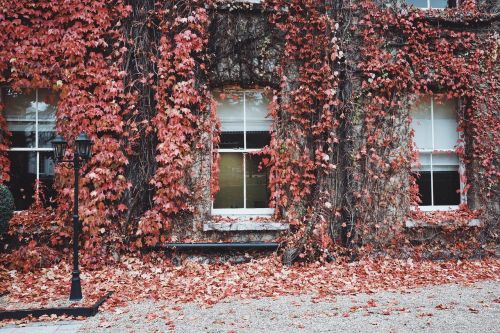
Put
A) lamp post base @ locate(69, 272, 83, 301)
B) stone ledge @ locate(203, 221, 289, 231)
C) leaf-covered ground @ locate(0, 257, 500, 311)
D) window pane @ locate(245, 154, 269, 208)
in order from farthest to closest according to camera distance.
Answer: window pane @ locate(245, 154, 269, 208) < stone ledge @ locate(203, 221, 289, 231) < leaf-covered ground @ locate(0, 257, 500, 311) < lamp post base @ locate(69, 272, 83, 301)

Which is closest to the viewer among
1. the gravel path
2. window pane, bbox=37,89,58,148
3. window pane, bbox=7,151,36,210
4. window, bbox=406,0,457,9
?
the gravel path

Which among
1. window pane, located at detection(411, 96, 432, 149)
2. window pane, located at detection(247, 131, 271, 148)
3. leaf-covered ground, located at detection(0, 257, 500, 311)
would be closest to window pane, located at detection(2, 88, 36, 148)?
leaf-covered ground, located at detection(0, 257, 500, 311)

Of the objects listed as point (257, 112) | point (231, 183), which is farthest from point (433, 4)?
point (231, 183)

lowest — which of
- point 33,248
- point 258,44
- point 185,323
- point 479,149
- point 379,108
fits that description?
point 185,323

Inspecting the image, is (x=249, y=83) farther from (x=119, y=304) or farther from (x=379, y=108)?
(x=119, y=304)

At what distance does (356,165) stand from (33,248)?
630 centimetres

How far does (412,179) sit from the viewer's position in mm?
8422

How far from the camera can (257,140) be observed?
8.37 metres

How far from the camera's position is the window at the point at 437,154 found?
8.72 metres

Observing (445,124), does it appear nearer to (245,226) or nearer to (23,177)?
(245,226)

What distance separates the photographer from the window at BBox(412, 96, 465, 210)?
28.6ft

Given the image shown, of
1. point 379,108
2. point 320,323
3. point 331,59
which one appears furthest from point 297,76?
point 320,323

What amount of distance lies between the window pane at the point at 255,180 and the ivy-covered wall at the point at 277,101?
1.20 ft

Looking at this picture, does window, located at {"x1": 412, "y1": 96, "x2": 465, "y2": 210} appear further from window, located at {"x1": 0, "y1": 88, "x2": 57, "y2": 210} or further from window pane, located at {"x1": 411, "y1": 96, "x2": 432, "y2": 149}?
window, located at {"x1": 0, "y1": 88, "x2": 57, "y2": 210}
